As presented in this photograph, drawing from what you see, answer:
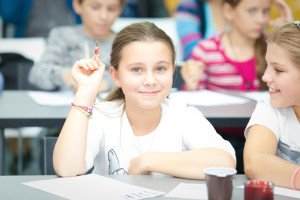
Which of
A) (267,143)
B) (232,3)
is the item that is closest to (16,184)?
(267,143)

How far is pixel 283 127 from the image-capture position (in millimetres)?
1730

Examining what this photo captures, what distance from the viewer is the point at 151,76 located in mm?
1690

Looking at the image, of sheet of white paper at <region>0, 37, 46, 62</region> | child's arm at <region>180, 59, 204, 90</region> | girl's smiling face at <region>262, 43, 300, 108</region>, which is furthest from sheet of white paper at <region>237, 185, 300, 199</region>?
sheet of white paper at <region>0, 37, 46, 62</region>

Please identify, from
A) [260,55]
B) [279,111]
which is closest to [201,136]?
[279,111]

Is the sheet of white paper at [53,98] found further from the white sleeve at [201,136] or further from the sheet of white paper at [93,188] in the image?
the sheet of white paper at [93,188]

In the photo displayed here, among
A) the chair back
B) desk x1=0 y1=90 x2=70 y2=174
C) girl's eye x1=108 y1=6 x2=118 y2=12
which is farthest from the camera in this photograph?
the chair back

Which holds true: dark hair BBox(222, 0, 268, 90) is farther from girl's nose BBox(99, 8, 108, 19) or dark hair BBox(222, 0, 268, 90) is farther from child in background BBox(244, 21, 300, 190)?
child in background BBox(244, 21, 300, 190)

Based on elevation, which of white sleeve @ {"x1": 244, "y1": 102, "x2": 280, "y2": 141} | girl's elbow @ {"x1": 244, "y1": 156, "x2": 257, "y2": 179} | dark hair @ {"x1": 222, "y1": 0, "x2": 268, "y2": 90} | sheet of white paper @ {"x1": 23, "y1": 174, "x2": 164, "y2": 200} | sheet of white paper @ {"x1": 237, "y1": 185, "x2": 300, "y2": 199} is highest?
dark hair @ {"x1": 222, "y1": 0, "x2": 268, "y2": 90}

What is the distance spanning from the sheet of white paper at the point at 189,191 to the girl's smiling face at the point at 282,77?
0.48m

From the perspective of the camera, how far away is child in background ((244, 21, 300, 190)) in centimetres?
161

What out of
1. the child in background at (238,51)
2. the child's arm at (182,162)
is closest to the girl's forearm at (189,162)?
the child's arm at (182,162)

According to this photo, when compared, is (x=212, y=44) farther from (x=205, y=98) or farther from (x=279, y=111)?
(x=279, y=111)

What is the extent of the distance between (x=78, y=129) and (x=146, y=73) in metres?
0.31

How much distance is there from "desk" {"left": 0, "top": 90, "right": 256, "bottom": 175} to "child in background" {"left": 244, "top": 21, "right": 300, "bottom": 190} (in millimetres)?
298
